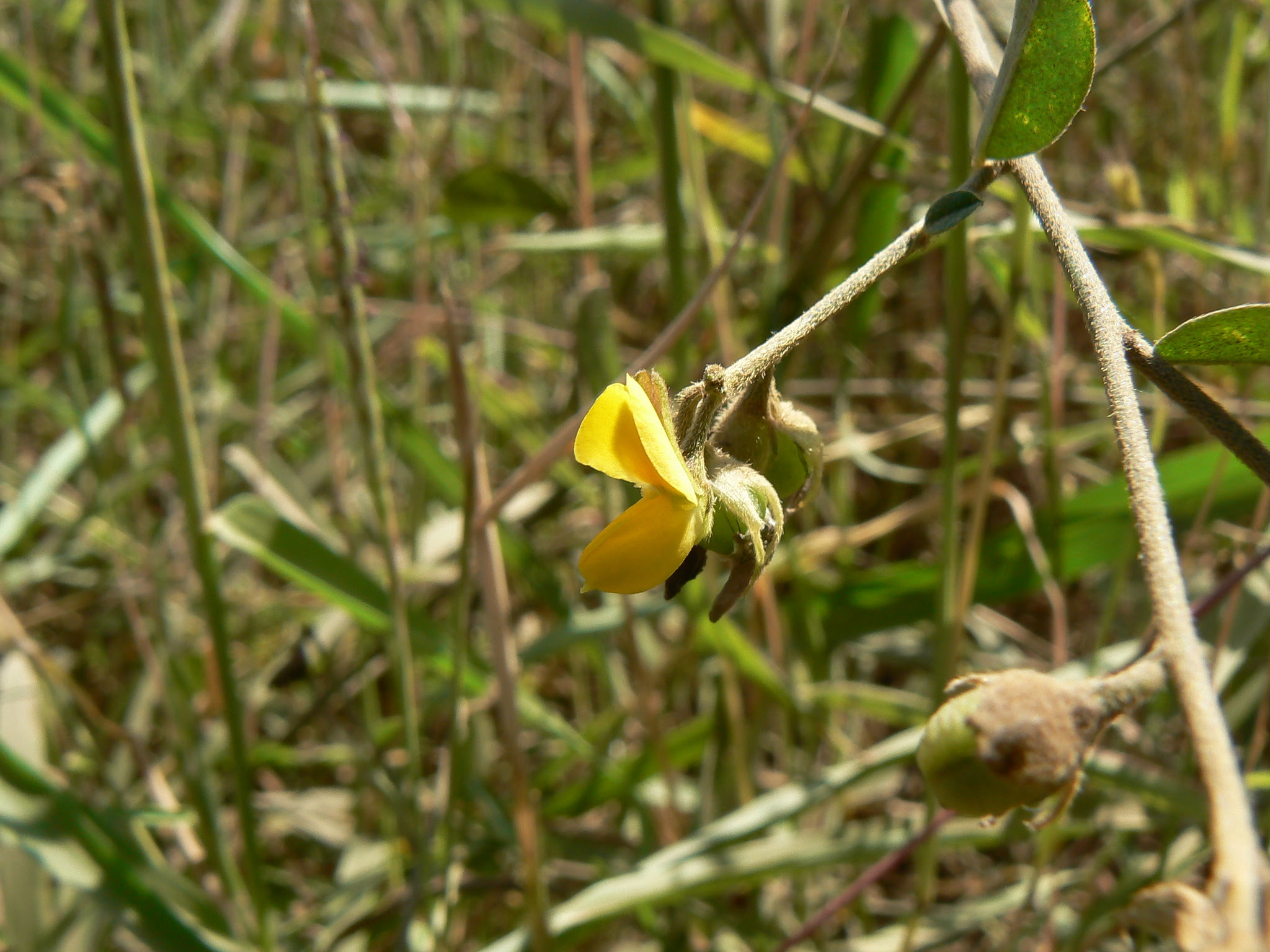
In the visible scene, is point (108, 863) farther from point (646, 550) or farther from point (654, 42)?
point (654, 42)

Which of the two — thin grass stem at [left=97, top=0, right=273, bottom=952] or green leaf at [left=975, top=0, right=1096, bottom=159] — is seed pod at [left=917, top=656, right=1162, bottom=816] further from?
thin grass stem at [left=97, top=0, right=273, bottom=952]

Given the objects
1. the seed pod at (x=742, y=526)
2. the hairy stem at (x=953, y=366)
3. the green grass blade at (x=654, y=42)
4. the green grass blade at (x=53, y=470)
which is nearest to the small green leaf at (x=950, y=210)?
the seed pod at (x=742, y=526)

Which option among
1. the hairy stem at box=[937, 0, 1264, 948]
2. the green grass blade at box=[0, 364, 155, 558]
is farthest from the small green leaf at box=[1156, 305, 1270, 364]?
the green grass blade at box=[0, 364, 155, 558]

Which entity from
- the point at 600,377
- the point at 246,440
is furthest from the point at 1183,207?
the point at 246,440

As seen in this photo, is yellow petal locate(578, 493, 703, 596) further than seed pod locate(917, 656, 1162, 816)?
Yes

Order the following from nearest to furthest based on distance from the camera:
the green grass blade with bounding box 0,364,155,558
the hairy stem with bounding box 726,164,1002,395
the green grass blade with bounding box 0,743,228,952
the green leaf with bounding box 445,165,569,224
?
1. the hairy stem with bounding box 726,164,1002,395
2. the green grass blade with bounding box 0,743,228,952
3. the green leaf with bounding box 445,165,569,224
4. the green grass blade with bounding box 0,364,155,558

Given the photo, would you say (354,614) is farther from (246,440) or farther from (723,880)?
(246,440)

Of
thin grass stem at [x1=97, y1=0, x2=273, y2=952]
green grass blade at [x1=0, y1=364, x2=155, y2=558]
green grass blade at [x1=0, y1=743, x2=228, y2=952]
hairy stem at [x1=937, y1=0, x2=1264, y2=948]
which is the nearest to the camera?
hairy stem at [x1=937, y1=0, x2=1264, y2=948]
